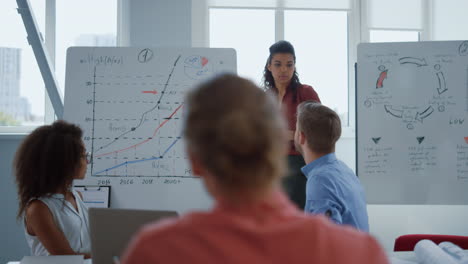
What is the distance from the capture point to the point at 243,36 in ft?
12.7

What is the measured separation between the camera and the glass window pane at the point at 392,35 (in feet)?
13.1

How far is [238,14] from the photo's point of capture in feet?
12.7

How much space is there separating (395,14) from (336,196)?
297 centimetres

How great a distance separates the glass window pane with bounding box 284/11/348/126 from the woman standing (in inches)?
40.9

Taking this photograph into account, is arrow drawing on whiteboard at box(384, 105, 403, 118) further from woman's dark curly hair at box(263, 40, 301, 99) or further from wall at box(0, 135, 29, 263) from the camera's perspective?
wall at box(0, 135, 29, 263)

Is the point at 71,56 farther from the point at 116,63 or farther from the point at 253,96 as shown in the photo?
the point at 253,96

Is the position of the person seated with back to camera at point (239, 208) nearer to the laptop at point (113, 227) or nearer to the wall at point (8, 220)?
the laptop at point (113, 227)

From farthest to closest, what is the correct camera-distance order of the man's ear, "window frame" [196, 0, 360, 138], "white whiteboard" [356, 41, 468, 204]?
"window frame" [196, 0, 360, 138]
"white whiteboard" [356, 41, 468, 204]
the man's ear

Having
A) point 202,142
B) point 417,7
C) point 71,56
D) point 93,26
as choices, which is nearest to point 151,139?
point 71,56

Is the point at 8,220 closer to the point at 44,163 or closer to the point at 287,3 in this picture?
the point at 44,163

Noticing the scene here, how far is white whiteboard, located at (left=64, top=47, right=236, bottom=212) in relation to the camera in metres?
2.67

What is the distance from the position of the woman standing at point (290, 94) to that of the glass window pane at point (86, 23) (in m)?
1.59

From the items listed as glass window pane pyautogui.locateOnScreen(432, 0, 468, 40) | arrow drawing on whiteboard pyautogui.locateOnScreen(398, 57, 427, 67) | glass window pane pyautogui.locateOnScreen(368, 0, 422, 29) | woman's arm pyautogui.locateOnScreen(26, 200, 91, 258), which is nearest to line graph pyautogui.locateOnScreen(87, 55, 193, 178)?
woman's arm pyautogui.locateOnScreen(26, 200, 91, 258)

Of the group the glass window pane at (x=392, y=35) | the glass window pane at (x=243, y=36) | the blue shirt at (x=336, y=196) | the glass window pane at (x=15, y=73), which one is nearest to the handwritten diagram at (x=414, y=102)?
the glass window pane at (x=392, y=35)
